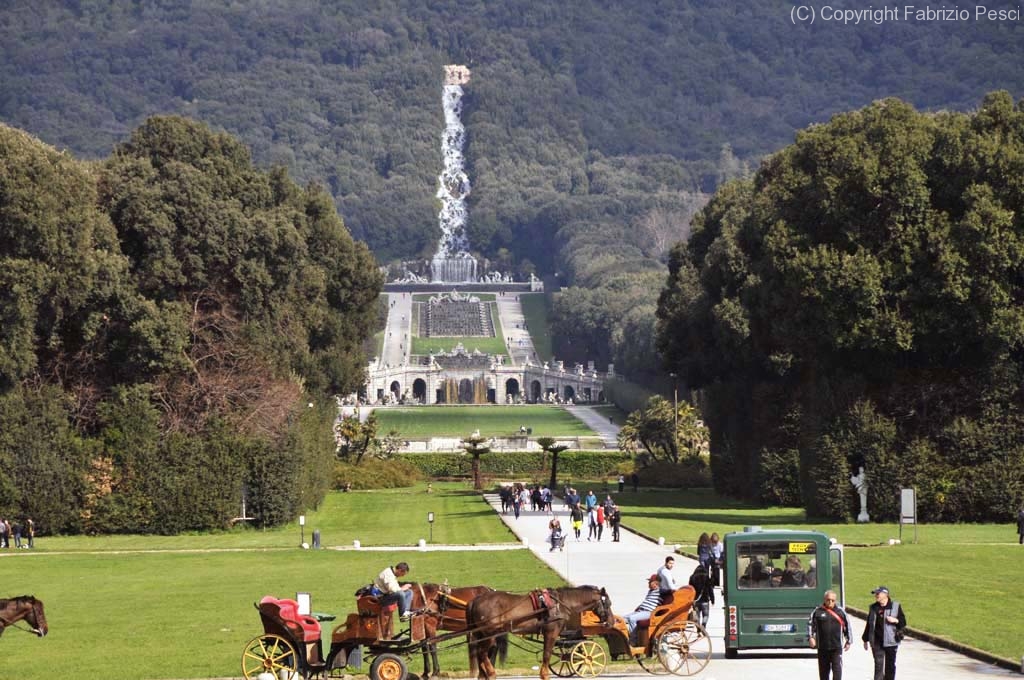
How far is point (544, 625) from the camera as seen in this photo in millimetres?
26312

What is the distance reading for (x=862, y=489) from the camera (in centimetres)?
5878

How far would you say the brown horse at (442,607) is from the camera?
26562 mm

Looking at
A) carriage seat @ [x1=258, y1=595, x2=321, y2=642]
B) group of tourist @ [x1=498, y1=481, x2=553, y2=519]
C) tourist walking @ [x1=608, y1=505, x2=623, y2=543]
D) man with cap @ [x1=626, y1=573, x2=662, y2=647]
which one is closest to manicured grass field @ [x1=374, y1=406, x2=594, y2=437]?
group of tourist @ [x1=498, y1=481, x2=553, y2=519]

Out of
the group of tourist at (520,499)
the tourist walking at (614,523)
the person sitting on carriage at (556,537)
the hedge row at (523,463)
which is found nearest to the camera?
the person sitting on carriage at (556,537)

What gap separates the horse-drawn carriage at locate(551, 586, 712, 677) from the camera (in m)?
27.1

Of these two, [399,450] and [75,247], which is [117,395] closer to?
[75,247]

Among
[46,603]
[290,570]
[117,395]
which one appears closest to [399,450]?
[117,395]

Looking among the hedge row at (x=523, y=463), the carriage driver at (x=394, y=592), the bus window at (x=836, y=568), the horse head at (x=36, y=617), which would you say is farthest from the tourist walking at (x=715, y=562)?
the hedge row at (x=523, y=463)

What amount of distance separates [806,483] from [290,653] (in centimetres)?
3553

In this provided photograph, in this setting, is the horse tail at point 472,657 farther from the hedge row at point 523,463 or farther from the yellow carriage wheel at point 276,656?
the hedge row at point 523,463

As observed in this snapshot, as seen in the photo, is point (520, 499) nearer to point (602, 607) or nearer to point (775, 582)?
point (775, 582)

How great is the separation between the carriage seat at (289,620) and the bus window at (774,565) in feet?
21.0

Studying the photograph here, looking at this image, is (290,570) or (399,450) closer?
(290,570)

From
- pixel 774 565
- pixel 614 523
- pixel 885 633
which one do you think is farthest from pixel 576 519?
pixel 885 633
